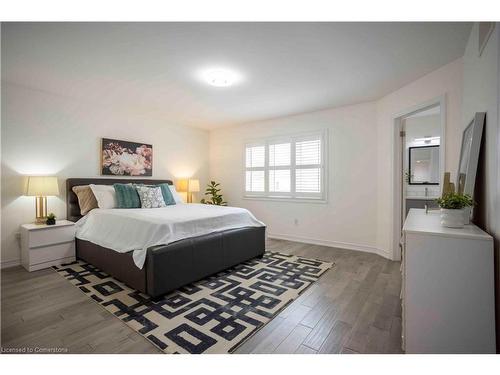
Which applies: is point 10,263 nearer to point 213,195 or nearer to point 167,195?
point 167,195

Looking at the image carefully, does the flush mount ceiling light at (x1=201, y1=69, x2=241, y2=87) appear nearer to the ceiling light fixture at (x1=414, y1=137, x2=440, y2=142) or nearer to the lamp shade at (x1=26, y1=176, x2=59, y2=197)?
the lamp shade at (x1=26, y1=176, x2=59, y2=197)

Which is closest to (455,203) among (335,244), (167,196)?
(335,244)

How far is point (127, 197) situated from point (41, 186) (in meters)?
1.01

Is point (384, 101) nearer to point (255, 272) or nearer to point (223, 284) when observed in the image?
point (255, 272)

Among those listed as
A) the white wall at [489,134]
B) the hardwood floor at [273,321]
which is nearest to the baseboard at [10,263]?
the hardwood floor at [273,321]

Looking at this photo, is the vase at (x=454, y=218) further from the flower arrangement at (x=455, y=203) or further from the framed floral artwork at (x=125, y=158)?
the framed floral artwork at (x=125, y=158)

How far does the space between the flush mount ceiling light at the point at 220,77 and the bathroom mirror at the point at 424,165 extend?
4.24 metres

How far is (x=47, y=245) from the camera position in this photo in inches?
122

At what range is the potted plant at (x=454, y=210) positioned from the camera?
4.92 ft

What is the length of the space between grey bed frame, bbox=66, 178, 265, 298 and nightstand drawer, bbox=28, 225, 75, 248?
17 centimetres

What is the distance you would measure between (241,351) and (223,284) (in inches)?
42.2

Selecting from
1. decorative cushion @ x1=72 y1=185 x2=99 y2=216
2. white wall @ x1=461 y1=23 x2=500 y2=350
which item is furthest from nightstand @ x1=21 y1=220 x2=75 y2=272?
white wall @ x1=461 y1=23 x2=500 y2=350

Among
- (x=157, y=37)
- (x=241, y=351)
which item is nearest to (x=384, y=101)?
(x=157, y=37)

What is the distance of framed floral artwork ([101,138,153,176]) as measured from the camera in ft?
13.2
